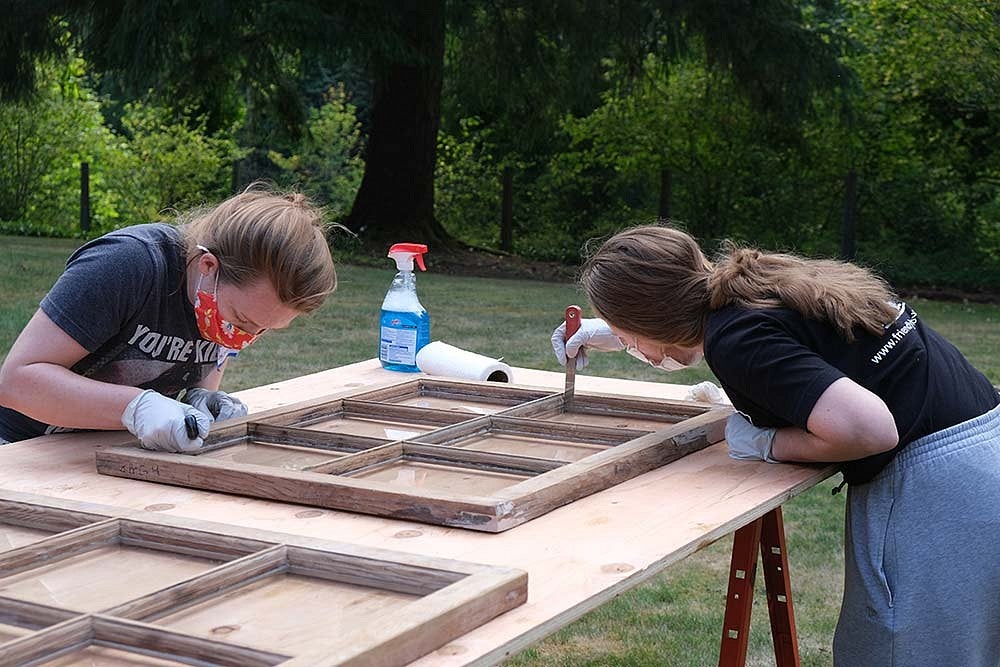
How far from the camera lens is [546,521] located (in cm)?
198

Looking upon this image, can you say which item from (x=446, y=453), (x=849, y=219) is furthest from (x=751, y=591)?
(x=849, y=219)

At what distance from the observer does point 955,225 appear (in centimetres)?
1483

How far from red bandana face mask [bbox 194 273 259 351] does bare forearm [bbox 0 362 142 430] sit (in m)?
0.20

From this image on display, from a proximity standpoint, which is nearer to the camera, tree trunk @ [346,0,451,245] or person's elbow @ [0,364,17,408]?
person's elbow @ [0,364,17,408]

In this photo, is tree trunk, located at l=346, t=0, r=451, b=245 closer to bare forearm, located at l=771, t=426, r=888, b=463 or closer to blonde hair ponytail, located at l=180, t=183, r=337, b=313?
blonde hair ponytail, located at l=180, t=183, r=337, b=313

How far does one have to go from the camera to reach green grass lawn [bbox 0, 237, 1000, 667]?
3.90 meters

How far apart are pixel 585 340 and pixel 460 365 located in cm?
42

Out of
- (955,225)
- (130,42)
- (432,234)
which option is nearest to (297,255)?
(130,42)

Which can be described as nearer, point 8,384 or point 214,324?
point 8,384

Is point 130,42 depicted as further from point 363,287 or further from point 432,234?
point 432,234

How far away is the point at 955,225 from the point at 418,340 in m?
12.8

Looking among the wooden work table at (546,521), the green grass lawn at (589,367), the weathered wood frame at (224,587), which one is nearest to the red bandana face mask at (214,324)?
the wooden work table at (546,521)

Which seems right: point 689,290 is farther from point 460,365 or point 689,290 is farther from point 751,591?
point 460,365

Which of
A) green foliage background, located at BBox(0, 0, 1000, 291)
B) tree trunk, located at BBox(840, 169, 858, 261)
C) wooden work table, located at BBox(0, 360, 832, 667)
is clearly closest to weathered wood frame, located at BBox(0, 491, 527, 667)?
wooden work table, located at BBox(0, 360, 832, 667)
